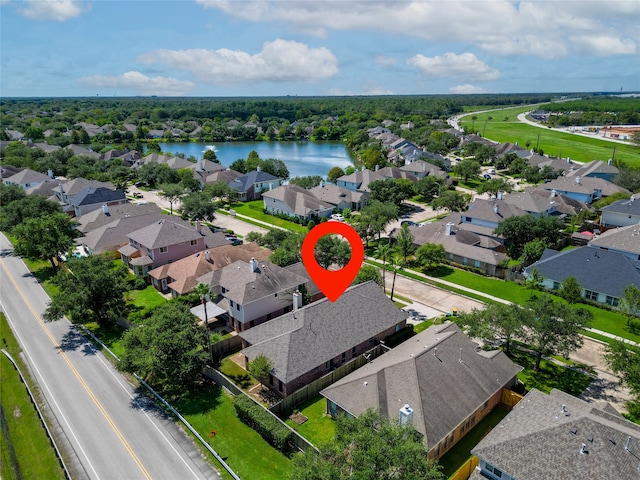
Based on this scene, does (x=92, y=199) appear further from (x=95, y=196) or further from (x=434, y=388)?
(x=434, y=388)

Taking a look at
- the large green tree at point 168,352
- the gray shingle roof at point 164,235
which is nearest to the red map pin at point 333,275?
the large green tree at point 168,352

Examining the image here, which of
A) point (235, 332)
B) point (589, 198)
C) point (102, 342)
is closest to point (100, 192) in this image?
point (102, 342)

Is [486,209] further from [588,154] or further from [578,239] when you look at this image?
[588,154]

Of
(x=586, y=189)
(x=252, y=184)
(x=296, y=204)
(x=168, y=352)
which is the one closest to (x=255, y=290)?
(x=168, y=352)

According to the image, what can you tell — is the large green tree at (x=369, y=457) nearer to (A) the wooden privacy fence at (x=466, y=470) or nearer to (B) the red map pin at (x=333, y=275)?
(A) the wooden privacy fence at (x=466, y=470)

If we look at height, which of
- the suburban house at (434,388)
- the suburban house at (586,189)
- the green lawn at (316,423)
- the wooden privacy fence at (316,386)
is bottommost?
the green lawn at (316,423)

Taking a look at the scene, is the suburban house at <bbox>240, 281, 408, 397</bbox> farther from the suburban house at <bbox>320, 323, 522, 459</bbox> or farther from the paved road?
the paved road
